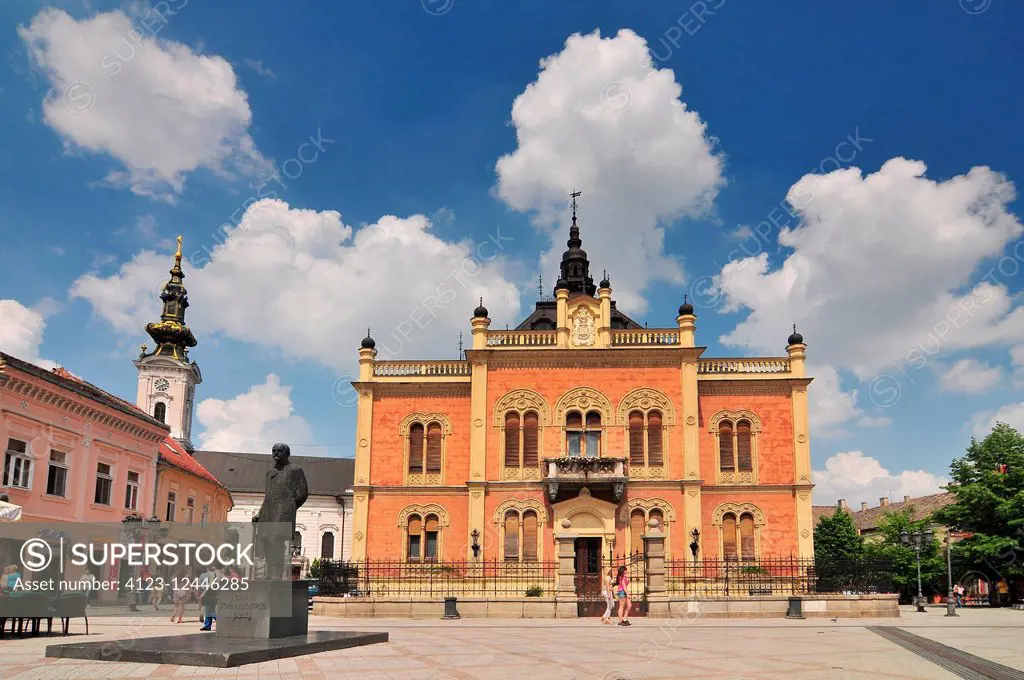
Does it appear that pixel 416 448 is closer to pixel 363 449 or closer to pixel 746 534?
pixel 363 449

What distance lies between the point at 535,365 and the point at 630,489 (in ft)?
21.4

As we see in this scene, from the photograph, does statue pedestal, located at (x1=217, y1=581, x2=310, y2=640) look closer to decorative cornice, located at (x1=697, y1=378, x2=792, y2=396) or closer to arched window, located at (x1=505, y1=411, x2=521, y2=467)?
arched window, located at (x1=505, y1=411, x2=521, y2=467)

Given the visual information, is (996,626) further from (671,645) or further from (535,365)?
(535,365)

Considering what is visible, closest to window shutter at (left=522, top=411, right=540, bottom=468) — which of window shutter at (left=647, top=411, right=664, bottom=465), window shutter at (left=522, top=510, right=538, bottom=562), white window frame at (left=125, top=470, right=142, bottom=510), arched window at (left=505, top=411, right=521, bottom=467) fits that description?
arched window at (left=505, top=411, right=521, bottom=467)

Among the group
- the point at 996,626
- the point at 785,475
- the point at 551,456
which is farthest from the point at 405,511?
the point at 996,626

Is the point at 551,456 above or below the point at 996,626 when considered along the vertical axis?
above

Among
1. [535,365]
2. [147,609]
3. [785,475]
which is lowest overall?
[147,609]

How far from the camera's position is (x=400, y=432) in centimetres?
Answer: 3706

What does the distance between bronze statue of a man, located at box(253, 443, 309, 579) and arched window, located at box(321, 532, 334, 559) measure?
191 ft

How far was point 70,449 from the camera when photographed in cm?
2975

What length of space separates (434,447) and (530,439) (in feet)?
13.9

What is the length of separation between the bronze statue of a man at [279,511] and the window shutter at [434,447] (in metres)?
22.0

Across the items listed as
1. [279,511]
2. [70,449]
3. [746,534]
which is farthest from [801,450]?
[70,449]

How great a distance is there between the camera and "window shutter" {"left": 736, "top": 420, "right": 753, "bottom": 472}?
36.2m
